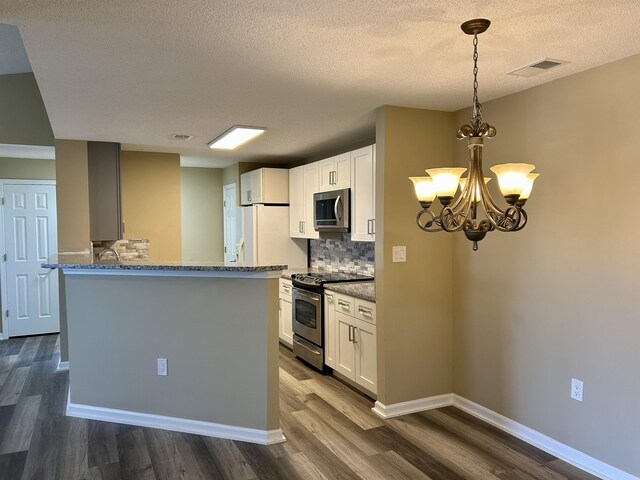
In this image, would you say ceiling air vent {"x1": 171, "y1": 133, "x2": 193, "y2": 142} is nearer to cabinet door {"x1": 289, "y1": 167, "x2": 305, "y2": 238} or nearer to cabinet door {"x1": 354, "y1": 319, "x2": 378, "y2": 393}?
cabinet door {"x1": 289, "y1": 167, "x2": 305, "y2": 238}

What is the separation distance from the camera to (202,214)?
7074 mm

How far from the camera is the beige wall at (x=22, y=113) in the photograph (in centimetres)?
468

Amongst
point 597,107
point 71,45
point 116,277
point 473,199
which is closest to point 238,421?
point 116,277

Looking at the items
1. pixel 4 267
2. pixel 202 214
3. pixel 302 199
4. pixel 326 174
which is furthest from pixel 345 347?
pixel 4 267

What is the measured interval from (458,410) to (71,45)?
3461 mm

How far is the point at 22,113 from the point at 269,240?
9.51 ft

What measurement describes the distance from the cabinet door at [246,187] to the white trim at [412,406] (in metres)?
3.34

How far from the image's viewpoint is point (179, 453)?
297cm

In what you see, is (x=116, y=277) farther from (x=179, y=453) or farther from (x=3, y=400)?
(x=3, y=400)

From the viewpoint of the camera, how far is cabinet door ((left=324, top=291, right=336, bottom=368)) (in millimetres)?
4328

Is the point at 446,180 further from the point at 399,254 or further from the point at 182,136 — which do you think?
the point at 182,136

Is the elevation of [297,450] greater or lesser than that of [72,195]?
lesser

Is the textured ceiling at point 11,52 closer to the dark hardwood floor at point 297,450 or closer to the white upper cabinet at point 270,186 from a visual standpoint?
the white upper cabinet at point 270,186

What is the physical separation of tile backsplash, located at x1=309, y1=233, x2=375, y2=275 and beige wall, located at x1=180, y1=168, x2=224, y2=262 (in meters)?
1.79
